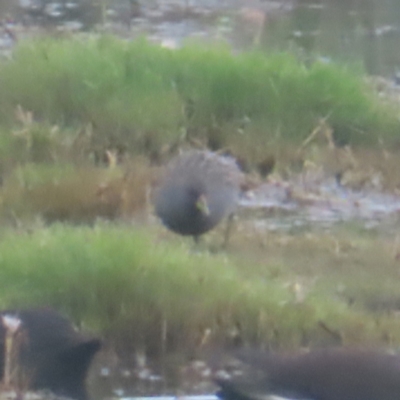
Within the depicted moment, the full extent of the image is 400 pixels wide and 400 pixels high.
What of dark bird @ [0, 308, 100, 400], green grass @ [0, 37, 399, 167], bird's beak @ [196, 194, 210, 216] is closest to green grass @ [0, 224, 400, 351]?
dark bird @ [0, 308, 100, 400]

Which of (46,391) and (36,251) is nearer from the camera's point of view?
(46,391)

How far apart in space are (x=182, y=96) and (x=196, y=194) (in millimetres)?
1849

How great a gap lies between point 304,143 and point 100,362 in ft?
12.3

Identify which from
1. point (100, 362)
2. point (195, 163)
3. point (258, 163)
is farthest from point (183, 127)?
point (100, 362)

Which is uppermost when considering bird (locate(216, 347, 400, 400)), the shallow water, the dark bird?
bird (locate(216, 347, 400, 400))

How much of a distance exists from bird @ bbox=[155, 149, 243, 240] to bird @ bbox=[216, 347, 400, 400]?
284cm

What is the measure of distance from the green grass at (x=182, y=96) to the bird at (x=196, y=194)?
122 cm

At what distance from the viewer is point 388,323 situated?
261 inches

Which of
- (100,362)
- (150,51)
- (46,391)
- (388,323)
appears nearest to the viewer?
(46,391)

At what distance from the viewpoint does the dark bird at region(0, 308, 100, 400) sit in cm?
576

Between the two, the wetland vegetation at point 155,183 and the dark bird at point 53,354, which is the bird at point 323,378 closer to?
the dark bird at point 53,354

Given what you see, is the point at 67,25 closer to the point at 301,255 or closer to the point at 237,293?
the point at 301,255

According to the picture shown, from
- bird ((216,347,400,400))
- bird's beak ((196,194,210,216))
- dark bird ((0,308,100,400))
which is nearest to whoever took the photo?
bird ((216,347,400,400))

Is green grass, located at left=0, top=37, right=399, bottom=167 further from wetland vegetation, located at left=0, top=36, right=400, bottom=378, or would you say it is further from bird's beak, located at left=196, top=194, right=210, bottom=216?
bird's beak, located at left=196, top=194, right=210, bottom=216
